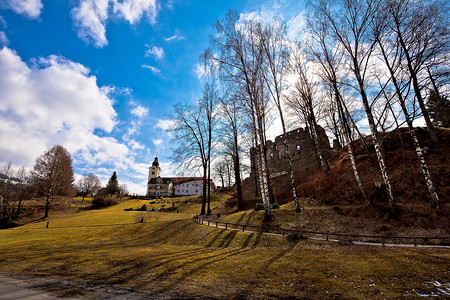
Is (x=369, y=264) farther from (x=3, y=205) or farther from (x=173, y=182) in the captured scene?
(x=173, y=182)

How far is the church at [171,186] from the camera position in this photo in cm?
7431

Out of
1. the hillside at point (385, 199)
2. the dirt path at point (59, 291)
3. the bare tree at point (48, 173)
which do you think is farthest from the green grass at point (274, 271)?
the bare tree at point (48, 173)

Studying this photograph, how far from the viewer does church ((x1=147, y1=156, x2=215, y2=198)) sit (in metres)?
74.3

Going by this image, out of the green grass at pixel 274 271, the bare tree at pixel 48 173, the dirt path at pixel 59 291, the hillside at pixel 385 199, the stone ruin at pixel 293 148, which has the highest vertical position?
the stone ruin at pixel 293 148

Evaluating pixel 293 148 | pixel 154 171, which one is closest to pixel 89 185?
pixel 154 171

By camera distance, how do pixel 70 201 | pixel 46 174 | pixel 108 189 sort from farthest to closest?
1. pixel 108 189
2. pixel 70 201
3. pixel 46 174

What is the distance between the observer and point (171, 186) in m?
80.8

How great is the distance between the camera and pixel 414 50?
12469 millimetres

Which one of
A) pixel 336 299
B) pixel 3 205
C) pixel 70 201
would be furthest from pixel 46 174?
pixel 336 299

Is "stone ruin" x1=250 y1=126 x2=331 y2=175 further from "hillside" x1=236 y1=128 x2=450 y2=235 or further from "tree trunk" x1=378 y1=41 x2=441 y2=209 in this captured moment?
"tree trunk" x1=378 y1=41 x2=441 y2=209

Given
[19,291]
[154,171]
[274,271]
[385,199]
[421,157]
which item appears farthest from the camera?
[154,171]

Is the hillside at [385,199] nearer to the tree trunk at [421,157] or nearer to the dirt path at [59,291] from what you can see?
the tree trunk at [421,157]

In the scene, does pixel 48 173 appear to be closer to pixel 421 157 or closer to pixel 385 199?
pixel 385 199

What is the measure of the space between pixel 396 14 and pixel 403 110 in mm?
6104
